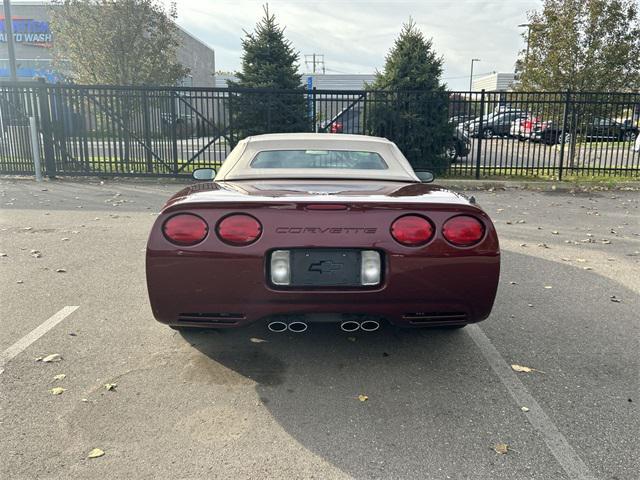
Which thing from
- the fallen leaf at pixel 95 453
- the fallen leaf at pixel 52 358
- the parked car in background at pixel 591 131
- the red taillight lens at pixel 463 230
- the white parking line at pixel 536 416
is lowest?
the white parking line at pixel 536 416

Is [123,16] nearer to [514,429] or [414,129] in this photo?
[414,129]

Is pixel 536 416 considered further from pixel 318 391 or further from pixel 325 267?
pixel 325 267

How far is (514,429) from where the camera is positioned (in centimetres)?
271

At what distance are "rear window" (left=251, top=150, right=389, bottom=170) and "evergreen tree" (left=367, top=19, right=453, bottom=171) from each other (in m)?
8.80

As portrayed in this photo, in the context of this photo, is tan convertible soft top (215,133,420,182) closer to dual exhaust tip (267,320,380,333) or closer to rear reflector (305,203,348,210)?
rear reflector (305,203,348,210)

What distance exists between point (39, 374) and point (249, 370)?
1.25m

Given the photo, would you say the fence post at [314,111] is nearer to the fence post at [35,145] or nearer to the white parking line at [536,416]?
the fence post at [35,145]

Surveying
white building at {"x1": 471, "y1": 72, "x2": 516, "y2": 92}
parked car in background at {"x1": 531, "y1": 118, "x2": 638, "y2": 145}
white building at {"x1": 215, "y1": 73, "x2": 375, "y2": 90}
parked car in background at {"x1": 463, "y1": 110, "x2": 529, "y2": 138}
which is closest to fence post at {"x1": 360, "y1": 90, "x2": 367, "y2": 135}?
parked car in background at {"x1": 463, "y1": 110, "x2": 529, "y2": 138}

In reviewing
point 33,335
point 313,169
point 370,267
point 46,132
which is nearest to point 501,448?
point 370,267

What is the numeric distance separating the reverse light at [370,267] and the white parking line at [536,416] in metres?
1.04

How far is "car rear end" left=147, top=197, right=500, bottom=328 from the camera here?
293 centimetres

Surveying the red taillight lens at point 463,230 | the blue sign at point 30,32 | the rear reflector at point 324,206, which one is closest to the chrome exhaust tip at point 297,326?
the rear reflector at point 324,206

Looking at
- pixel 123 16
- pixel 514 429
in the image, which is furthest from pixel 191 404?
pixel 123 16

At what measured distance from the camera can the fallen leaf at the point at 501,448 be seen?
8.22 ft
